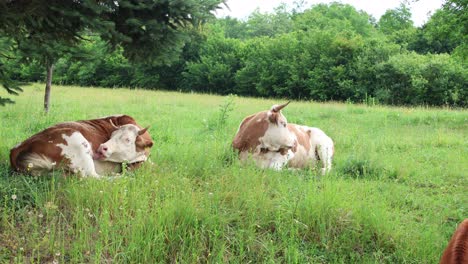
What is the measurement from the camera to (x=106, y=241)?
389 cm

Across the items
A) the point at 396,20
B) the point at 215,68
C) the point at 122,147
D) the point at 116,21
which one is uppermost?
the point at 396,20

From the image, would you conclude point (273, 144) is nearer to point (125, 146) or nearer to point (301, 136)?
point (301, 136)

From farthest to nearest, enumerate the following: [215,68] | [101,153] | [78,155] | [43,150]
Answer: [215,68] → [101,153] → [78,155] → [43,150]

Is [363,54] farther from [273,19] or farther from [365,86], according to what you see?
[273,19]

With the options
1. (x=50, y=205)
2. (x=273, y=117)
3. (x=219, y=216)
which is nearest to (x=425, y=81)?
(x=273, y=117)

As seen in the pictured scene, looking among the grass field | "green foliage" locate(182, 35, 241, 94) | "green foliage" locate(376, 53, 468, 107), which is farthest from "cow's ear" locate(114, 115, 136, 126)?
"green foliage" locate(182, 35, 241, 94)

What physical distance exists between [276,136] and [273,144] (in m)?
0.12

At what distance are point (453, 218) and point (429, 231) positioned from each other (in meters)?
0.80

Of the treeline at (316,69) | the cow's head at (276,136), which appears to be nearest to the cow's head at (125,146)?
the cow's head at (276,136)

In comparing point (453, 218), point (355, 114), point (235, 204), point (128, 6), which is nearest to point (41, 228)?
point (235, 204)

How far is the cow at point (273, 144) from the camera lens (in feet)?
21.1

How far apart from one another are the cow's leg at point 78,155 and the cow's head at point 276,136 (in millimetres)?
2392

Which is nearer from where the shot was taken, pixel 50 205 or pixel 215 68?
pixel 50 205

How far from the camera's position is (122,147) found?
5695 millimetres
